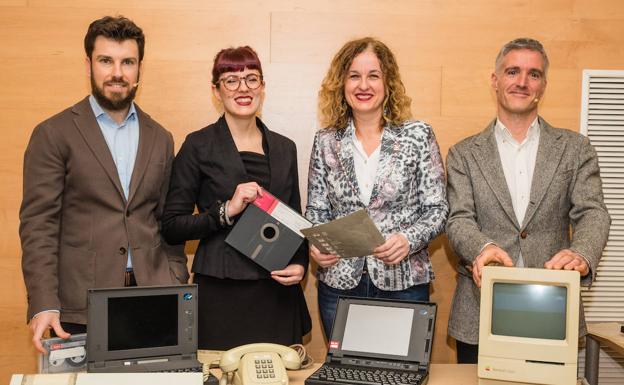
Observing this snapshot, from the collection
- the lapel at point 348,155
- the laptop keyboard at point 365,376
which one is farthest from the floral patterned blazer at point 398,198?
the laptop keyboard at point 365,376

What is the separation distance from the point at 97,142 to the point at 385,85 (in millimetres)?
1162

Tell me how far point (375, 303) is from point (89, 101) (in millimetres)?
1353

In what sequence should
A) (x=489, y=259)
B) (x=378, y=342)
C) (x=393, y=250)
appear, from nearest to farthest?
(x=378, y=342), (x=489, y=259), (x=393, y=250)

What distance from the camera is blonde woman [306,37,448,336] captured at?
8.09ft

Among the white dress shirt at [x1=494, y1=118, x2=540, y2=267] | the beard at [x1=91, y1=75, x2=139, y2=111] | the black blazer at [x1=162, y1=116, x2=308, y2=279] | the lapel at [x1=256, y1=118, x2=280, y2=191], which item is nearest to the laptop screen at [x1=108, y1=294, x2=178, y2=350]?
the black blazer at [x1=162, y1=116, x2=308, y2=279]

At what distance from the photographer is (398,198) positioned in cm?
247

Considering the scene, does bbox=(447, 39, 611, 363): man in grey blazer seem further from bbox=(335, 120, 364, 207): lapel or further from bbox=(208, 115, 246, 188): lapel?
bbox=(208, 115, 246, 188): lapel

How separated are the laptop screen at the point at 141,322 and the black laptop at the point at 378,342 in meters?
0.44

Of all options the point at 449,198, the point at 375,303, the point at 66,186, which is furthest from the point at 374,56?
the point at 66,186

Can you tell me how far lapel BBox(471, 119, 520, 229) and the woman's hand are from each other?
0.90 metres

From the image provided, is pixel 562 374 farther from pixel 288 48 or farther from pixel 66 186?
pixel 288 48

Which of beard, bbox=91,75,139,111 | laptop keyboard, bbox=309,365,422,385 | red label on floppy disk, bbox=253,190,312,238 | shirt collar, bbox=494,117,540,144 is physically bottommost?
laptop keyboard, bbox=309,365,422,385

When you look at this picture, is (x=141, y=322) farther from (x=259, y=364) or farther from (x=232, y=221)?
(x=232, y=221)

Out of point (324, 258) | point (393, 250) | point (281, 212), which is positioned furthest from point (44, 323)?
point (393, 250)
